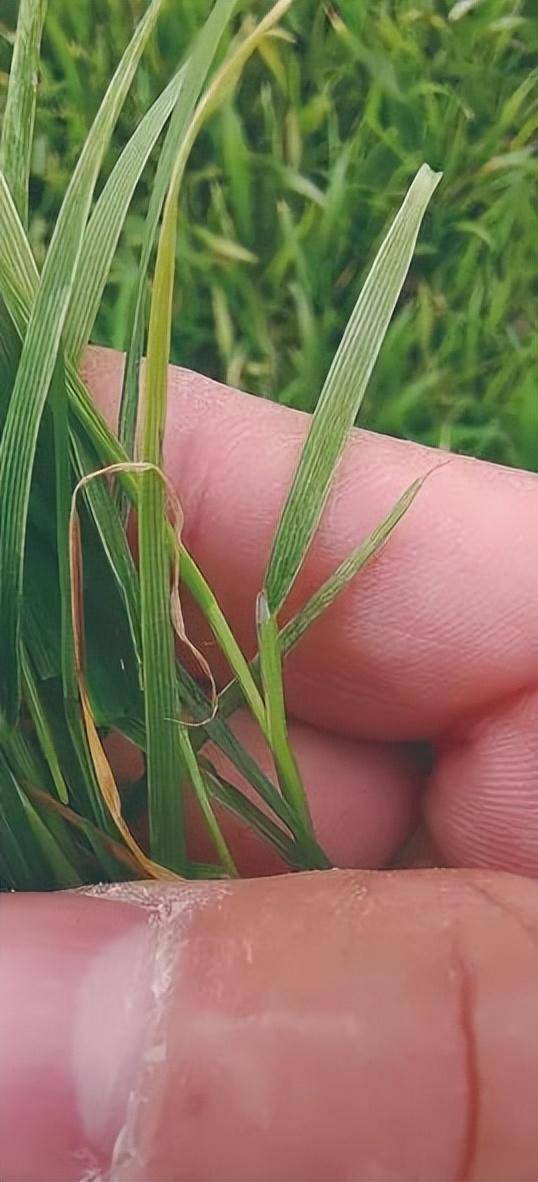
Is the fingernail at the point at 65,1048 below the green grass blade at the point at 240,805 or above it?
below

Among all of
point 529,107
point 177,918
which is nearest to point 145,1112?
point 177,918

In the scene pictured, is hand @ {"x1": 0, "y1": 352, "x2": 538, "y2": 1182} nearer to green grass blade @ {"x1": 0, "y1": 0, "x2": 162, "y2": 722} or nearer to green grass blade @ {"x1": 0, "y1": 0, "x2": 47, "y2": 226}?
green grass blade @ {"x1": 0, "y1": 0, "x2": 162, "y2": 722}

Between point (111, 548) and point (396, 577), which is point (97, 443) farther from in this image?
point (396, 577)

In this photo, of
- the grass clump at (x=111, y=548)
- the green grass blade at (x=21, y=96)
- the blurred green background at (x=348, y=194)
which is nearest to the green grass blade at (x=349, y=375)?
the grass clump at (x=111, y=548)

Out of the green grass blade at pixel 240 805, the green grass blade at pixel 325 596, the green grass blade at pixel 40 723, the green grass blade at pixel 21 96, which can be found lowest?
the green grass blade at pixel 240 805

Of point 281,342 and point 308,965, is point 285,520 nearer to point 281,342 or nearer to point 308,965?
point 308,965

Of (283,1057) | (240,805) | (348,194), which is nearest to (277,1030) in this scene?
(283,1057)

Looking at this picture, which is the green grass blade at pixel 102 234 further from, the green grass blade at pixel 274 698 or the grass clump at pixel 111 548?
the green grass blade at pixel 274 698
